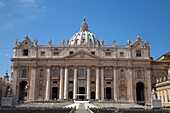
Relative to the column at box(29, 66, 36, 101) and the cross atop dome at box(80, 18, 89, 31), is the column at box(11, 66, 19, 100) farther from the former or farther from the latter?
the cross atop dome at box(80, 18, 89, 31)

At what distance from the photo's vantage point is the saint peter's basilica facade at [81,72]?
241 feet

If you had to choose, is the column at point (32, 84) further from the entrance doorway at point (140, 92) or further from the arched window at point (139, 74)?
the entrance doorway at point (140, 92)

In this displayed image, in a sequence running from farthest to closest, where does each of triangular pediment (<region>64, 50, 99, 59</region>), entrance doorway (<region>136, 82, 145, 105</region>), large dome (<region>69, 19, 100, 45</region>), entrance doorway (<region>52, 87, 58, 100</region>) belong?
large dome (<region>69, 19, 100, 45</region>) < entrance doorway (<region>136, 82, 145, 105</region>) < entrance doorway (<region>52, 87, 58, 100</region>) < triangular pediment (<region>64, 50, 99, 59</region>)

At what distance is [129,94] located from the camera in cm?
7256

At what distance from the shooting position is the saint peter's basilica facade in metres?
73.4

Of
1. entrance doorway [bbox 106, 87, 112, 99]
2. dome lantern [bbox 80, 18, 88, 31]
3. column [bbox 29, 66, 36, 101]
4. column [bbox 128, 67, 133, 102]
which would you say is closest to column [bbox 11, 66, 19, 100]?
column [bbox 29, 66, 36, 101]

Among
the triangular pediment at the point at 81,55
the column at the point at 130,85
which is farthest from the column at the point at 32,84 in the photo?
the column at the point at 130,85

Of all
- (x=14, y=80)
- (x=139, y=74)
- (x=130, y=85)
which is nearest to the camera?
(x=130, y=85)

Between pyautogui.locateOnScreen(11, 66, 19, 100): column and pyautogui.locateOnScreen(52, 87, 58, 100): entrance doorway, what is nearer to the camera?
pyautogui.locateOnScreen(11, 66, 19, 100): column

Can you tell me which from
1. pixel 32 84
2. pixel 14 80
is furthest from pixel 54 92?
pixel 14 80

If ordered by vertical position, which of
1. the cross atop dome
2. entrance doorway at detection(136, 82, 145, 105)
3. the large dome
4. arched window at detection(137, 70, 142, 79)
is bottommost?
entrance doorway at detection(136, 82, 145, 105)

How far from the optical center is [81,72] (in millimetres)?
75188

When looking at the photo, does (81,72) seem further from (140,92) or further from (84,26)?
(84,26)

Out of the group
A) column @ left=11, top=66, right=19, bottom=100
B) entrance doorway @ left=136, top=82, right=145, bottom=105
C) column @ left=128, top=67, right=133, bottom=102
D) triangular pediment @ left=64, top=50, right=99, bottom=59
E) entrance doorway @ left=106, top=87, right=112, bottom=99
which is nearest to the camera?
column @ left=128, top=67, right=133, bottom=102
